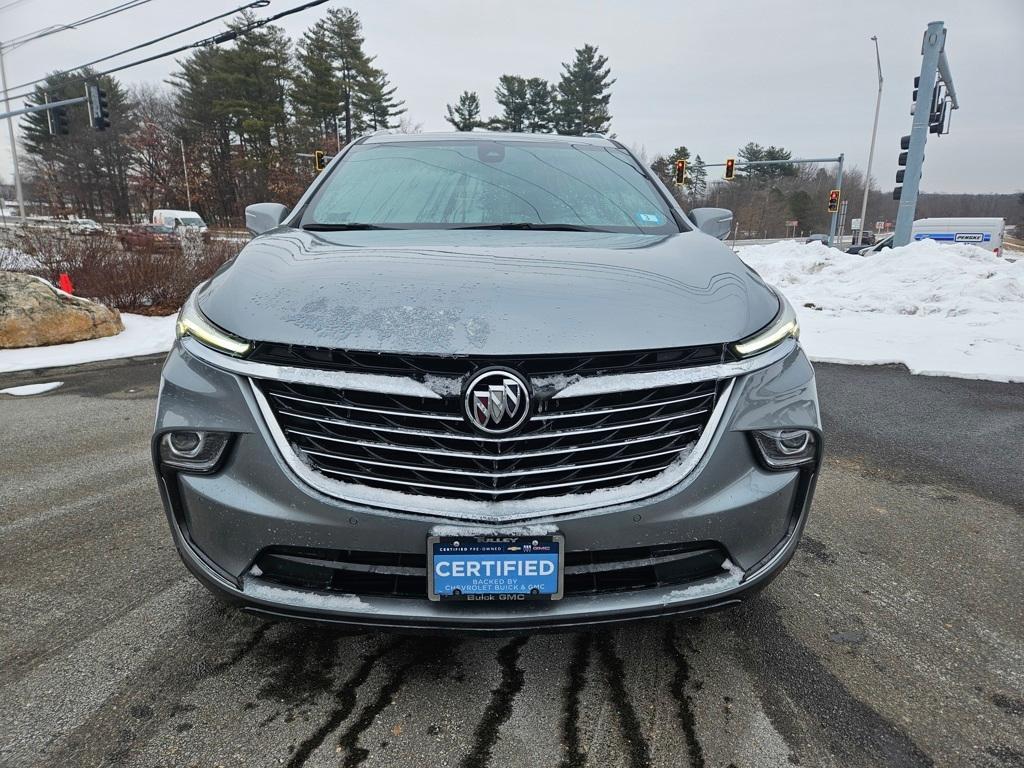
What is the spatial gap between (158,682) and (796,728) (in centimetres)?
184

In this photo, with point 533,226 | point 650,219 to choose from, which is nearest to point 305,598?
point 533,226

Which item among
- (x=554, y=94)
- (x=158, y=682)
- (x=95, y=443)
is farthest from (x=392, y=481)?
(x=554, y=94)

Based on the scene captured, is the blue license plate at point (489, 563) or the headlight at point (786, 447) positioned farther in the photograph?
the headlight at point (786, 447)

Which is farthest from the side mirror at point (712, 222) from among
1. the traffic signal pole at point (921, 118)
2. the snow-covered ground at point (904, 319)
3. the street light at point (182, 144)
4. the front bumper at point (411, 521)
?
the street light at point (182, 144)

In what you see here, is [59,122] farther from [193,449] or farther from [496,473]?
[496,473]

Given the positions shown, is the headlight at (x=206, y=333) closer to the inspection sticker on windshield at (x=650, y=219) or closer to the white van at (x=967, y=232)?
the inspection sticker on windshield at (x=650, y=219)

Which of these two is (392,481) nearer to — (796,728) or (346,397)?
(346,397)

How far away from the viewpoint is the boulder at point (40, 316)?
727 cm

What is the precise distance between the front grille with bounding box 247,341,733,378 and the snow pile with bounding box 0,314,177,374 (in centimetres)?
554

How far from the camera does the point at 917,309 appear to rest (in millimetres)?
8953

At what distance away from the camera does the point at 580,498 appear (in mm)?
1574

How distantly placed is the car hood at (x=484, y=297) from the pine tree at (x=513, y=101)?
173 feet

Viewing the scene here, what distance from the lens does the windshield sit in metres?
2.58

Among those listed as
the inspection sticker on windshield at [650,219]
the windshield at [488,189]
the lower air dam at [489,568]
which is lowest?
the lower air dam at [489,568]
